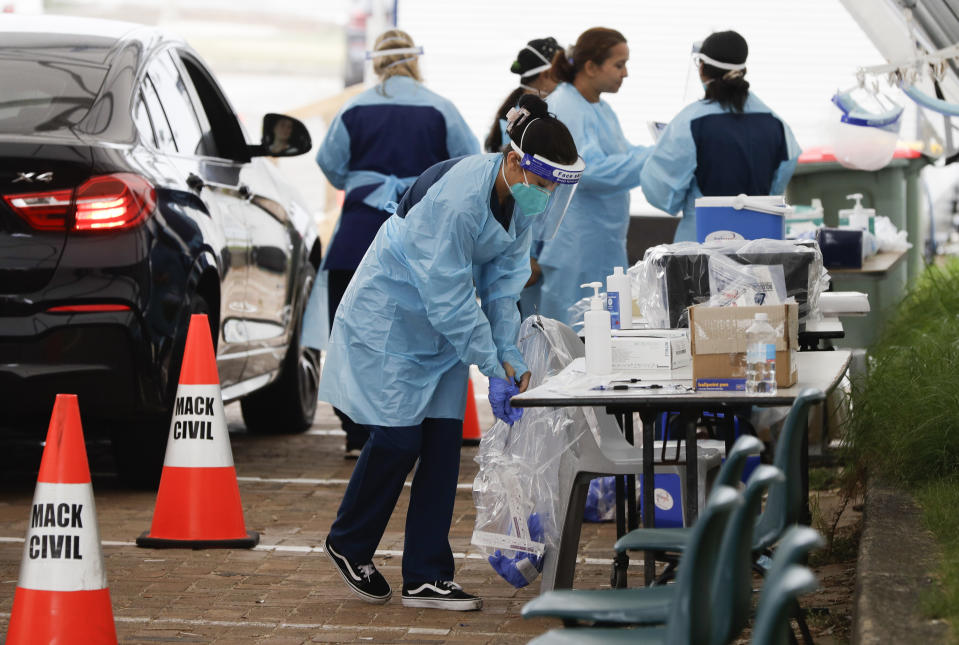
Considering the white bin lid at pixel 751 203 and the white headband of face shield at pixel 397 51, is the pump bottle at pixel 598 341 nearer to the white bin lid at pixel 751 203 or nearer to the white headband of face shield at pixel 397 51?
the white bin lid at pixel 751 203

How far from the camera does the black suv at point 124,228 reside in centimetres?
574

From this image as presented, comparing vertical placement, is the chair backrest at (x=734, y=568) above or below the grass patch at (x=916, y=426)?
above

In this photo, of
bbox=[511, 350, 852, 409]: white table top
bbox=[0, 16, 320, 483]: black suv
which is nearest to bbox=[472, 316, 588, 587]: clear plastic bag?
bbox=[511, 350, 852, 409]: white table top

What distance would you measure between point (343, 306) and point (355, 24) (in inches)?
832

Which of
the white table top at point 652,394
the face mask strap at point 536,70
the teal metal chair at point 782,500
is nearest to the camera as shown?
the teal metal chair at point 782,500

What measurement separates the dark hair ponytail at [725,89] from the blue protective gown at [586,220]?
1.70ft

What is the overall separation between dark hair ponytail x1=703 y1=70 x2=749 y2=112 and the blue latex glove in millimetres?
2474

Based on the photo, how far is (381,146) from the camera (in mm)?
7285

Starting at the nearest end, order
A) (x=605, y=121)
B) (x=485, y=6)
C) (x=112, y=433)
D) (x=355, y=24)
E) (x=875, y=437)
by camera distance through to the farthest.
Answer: (x=875, y=437), (x=112, y=433), (x=605, y=121), (x=485, y=6), (x=355, y=24)

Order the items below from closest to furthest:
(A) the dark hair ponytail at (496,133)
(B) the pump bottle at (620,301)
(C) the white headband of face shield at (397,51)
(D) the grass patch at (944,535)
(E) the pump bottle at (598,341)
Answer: (D) the grass patch at (944,535) → (E) the pump bottle at (598,341) → (B) the pump bottle at (620,301) → (A) the dark hair ponytail at (496,133) → (C) the white headband of face shield at (397,51)

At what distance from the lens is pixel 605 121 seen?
23.5 ft

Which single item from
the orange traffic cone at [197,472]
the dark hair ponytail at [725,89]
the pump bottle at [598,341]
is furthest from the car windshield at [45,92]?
the pump bottle at [598,341]

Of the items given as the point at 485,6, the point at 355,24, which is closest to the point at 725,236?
the point at 485,6

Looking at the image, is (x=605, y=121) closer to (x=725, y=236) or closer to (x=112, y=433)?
(x=725, y=236)
